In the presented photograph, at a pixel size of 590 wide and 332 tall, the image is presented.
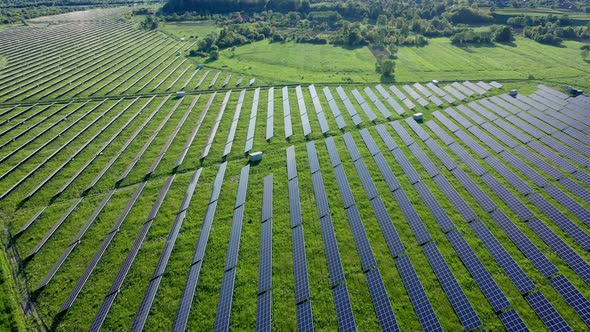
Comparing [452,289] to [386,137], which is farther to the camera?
[386,137]

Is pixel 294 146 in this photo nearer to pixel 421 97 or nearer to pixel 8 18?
pixel 421 97

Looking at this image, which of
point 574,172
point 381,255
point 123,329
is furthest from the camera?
point 574,172

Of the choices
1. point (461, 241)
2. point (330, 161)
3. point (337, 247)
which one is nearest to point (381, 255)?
point (337, 247)

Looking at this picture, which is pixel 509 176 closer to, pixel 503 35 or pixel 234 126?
pixel 234 126

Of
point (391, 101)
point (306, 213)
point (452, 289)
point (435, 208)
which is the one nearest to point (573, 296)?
point (452, 289)

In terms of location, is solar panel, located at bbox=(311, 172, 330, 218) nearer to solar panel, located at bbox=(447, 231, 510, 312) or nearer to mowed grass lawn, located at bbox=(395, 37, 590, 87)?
solar panel, located at bbox=(447, 231, 510, 312)

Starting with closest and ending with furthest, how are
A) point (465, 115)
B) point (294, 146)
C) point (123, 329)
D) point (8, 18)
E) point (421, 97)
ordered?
point (123, 329) < point (294, 146) < point (465, 115) < point (421, 97) < point (8, 18)
